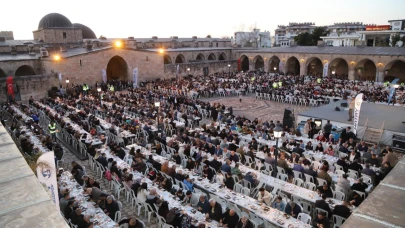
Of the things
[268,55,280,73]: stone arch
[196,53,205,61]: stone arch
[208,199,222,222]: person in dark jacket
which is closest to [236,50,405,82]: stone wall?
[268,55,280,73]: stone arch

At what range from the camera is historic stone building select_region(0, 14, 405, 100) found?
27734 mm

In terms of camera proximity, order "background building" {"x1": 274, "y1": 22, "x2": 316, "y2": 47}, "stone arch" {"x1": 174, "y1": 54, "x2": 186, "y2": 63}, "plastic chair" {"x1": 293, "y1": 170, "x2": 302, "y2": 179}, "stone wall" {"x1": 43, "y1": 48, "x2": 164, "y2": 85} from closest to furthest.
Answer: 1. "plastic chair" {"x1": 293, "y1": 170, "x2": 302, "y2": 179}
2. "stone wall" {"x1": 43, "y1": 48, "x2": 164, "y2": 85}
3. "stone arch" {"x1": 174, "y1": 54, "x2": 186, "y2": 63}
4. "background building" {"x1": 274, "y1": 22, "x2": 316, "y2": 47}

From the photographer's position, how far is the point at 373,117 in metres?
15.5

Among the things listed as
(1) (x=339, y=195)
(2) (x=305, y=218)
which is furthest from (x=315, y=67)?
(2) (x=305, y=218)

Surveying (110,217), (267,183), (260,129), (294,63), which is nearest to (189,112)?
(260,129)

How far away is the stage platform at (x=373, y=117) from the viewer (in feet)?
43.9

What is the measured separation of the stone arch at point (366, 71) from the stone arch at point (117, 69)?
26.6 m

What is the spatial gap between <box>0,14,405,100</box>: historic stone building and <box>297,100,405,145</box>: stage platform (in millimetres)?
11544

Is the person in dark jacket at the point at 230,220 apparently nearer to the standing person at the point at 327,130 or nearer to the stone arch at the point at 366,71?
the standing person at the point at 327,130

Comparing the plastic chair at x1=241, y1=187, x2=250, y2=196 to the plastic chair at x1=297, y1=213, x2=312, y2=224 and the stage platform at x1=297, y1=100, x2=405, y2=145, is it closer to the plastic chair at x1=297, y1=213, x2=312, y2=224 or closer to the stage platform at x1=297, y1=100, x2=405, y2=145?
the plastic chair at x1=297, y1=213, x2=312, y2=224

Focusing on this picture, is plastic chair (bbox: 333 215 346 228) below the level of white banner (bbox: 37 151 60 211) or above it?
below


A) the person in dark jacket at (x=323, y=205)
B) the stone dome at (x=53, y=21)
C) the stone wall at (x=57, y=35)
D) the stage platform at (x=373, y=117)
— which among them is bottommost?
the person in dark jacket at (x=323, y=205)

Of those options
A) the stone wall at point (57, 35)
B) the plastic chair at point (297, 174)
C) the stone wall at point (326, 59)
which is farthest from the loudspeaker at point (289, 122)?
the stone wall at point (57, 35)

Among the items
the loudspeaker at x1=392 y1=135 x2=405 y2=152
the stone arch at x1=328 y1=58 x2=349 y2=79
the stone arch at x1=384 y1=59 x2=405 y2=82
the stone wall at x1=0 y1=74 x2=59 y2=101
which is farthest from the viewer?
the stone arch at x1=328 y1=58 x2=349 y2=79
